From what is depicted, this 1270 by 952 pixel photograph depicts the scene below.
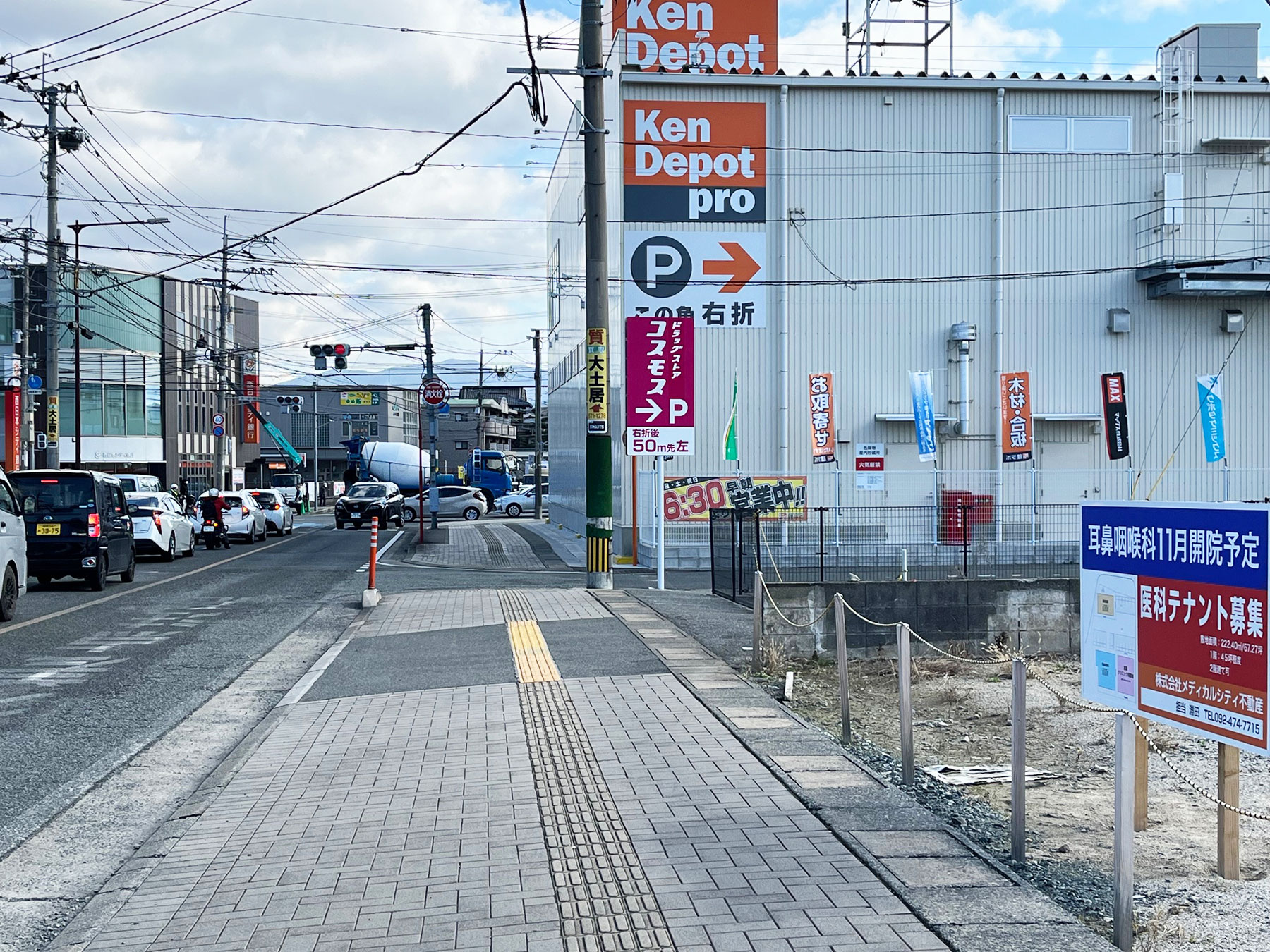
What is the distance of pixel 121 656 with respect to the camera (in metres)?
13.1

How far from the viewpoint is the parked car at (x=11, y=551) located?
49.8 feet

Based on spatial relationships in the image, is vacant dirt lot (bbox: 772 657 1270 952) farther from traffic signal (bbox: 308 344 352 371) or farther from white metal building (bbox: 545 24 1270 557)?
traffic signal (bbox: 308 344 352 371)

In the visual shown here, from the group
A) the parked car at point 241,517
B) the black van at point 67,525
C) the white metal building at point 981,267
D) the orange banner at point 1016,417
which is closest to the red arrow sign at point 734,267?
the white metal building at point 981,267

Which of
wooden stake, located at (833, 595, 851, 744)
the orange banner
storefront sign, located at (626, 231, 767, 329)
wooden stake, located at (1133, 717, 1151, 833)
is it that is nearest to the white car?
storefront sign, located at (626, 231, 767, 329)

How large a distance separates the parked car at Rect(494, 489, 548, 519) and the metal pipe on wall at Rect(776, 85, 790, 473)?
37.2 meters

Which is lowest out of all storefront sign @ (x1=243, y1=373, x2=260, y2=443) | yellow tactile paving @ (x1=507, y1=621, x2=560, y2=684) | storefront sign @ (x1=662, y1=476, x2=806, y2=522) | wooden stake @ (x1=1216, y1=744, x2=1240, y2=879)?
yellow tactile paving @ (x1=507, y1=621, x2=560, y2=684)

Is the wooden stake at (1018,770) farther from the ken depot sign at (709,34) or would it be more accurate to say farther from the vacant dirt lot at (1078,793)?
the ken depot sign at (709,34)

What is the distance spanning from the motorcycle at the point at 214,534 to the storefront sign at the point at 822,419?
16.9 meters

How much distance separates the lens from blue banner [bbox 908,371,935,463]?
84.3ft

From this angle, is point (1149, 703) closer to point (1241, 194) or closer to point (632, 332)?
point (632, 332)

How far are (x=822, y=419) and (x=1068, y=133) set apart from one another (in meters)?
9.10

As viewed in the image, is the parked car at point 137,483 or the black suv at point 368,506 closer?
the parked car at point 137,483

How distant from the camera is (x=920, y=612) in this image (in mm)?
16266

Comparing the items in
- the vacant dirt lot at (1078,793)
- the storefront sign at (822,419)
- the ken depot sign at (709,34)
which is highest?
the ken depot sign at (709,34)
